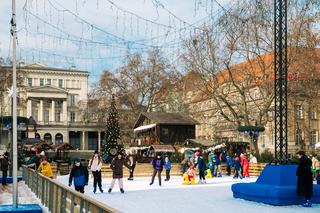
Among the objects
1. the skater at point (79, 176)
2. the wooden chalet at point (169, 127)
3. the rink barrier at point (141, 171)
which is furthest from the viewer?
Answer: the wooden chalet at point (169, 127)

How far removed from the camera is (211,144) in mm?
50906

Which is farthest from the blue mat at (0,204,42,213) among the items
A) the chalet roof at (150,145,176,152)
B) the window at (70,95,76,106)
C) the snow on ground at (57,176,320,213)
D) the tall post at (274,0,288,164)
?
the window at (70,95,76,106)

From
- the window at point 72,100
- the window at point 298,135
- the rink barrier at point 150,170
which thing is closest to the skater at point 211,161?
the rink barrier at point 150,170

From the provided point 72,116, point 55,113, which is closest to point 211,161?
point 55,113

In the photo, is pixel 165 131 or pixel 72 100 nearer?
pixel 165 131

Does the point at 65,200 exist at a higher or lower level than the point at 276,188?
higher

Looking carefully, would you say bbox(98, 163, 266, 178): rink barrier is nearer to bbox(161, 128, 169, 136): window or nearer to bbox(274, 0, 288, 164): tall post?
bbox(274, 0, 288, 164): tall post

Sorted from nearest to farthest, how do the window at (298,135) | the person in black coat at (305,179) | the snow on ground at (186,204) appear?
the snow on ground at (186,204) < the person in black coat at (305,179) < the window at (298,135)

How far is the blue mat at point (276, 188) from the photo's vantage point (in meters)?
16.0

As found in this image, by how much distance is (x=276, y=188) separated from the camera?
1619 centimetres

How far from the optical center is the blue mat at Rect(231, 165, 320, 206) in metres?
16.0

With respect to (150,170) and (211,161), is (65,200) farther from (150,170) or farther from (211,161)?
(150,170)

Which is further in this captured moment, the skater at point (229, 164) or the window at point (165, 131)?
the window at point (165, 131)

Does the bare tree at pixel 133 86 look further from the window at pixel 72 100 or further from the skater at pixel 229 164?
the window at pixel 72 100
